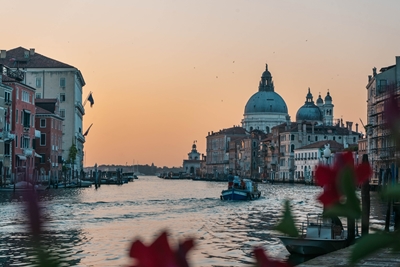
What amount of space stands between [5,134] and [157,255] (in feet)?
143

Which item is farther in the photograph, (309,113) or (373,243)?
(309,113)

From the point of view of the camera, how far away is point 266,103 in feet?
440

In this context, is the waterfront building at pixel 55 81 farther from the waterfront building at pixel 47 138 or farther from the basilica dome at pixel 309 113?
the basilica dome at pixel 309 113

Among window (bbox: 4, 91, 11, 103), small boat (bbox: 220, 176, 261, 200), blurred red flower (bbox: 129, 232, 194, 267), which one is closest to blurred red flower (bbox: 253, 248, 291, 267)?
blurred red flower (bbox: 129, 232, 194, 267)

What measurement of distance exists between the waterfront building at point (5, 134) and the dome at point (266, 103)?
9141 centimetres

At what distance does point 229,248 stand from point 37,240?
619 inches

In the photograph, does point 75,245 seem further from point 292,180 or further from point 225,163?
point 225,163

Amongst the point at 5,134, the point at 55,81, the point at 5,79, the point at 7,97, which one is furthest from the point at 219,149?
the point at 5,134

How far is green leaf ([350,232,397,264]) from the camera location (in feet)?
3.38

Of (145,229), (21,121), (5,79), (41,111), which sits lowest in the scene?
(145,229)

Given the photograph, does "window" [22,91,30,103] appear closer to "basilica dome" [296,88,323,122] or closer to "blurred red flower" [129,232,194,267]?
"blurred red flower" [129,232,194,267]

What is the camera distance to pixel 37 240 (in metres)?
0.87

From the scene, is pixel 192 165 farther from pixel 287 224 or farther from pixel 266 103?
pixel 287 224

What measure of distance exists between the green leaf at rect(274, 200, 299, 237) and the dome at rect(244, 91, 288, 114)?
133 metres
